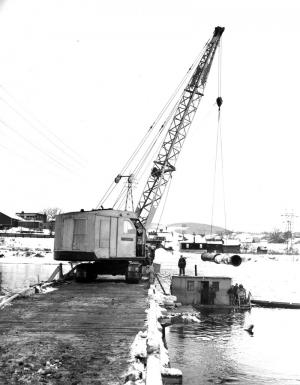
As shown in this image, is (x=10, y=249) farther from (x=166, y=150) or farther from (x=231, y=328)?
(x=231, y=328)

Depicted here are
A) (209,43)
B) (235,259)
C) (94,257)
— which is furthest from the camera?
(209,43)

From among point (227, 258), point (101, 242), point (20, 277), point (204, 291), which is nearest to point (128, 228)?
point (101, 242)

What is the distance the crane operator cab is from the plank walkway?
5.70 m

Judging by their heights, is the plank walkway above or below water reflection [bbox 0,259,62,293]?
above

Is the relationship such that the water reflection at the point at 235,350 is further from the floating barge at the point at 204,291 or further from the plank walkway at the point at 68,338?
the plank walkway at the point at 68,338

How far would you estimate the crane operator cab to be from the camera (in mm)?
22078

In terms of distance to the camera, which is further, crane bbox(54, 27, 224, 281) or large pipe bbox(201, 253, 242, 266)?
large pipe bbox(201, 253, 242, 266)

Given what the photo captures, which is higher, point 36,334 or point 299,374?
point 36,334

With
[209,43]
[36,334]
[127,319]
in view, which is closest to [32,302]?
[127,319]

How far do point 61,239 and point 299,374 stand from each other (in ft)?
40.2

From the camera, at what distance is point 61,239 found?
74.4 feet

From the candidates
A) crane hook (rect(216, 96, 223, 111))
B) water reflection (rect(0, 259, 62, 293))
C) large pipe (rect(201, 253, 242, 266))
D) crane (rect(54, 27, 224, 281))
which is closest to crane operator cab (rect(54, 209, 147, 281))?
crane (rect(54, 27, 224, 281))

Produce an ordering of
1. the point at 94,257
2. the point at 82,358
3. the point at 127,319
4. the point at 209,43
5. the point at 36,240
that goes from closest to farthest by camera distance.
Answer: the point at 82,358, the point at 127,319, the point at 94,257, the point at 209,43, the point at 36,240

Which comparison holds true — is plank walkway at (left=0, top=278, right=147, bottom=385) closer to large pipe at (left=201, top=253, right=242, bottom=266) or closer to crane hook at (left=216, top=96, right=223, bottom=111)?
large pipe at (left=201, top=253, right=242, bottom=266)
